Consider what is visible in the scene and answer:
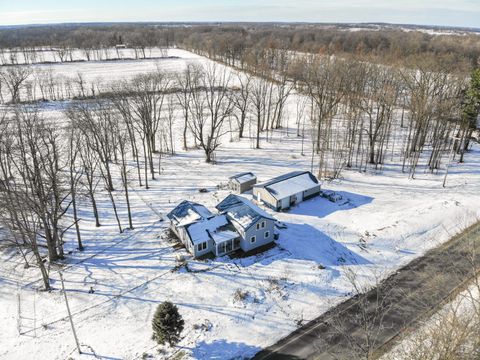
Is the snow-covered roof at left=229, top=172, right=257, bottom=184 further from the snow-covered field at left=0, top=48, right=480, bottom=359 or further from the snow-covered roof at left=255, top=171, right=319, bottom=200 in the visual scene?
the snow-covered roof at left=255, top=171, right=319, bottom=200

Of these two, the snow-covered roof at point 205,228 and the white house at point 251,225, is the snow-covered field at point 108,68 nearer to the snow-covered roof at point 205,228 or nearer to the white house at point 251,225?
the white house at point 251,225

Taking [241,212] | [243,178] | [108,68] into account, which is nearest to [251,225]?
[241,212]

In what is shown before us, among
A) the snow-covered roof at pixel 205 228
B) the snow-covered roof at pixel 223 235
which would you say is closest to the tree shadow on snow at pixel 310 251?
the snow-covered roof at pixel 223 235

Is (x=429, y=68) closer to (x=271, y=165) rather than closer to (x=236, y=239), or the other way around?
(x=271, y=165)

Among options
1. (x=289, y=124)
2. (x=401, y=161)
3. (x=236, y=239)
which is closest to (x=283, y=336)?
(x=236, y=239)

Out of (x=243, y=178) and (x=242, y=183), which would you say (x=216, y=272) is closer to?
(x=242, y=183)

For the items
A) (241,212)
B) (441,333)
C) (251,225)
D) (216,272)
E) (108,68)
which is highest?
(108,68)
